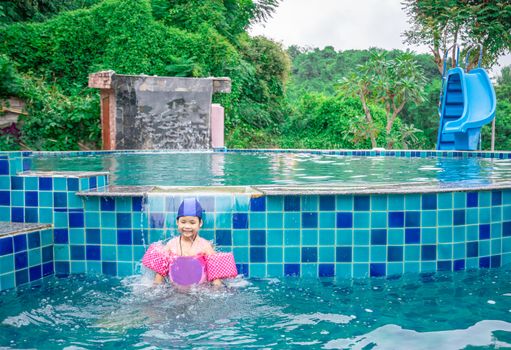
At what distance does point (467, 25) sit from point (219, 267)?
1930 cm

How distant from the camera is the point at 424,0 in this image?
20.8 metres

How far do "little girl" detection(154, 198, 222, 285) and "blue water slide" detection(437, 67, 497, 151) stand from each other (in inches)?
275

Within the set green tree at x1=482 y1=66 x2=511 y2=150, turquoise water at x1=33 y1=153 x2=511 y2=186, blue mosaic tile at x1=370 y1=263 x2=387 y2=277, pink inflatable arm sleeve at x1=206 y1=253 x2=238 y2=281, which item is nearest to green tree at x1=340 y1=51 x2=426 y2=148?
green tree at x1=482 y1=66 x2=511 y2=150

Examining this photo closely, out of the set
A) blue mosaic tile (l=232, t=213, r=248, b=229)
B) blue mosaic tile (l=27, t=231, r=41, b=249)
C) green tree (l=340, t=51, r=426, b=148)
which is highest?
green tree (l=340, t=51, r=426, b=148)

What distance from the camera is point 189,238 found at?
307 cm

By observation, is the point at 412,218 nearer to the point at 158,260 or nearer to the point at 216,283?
the point at 216,283

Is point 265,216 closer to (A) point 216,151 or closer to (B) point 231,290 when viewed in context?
(B) point 231,290

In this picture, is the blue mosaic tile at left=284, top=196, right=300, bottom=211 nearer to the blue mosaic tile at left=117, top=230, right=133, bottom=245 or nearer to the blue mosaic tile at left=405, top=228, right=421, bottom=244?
the blue mosaic tile at left=405, top=228, right=421, bottom=244

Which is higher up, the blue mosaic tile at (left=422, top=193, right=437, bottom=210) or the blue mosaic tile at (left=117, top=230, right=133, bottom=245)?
the blue mosaic tile at (left=422, top=193, right=437, bottom=210)

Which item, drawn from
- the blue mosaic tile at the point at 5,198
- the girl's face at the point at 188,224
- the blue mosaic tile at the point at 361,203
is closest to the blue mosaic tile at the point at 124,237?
the girl's face at the point at 188,224

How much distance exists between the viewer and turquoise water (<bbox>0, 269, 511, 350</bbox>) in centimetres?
234

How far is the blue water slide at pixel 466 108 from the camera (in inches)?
360

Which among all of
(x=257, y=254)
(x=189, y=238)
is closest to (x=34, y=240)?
(x=189, y=238)

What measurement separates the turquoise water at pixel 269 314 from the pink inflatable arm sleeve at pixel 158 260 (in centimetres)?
10
